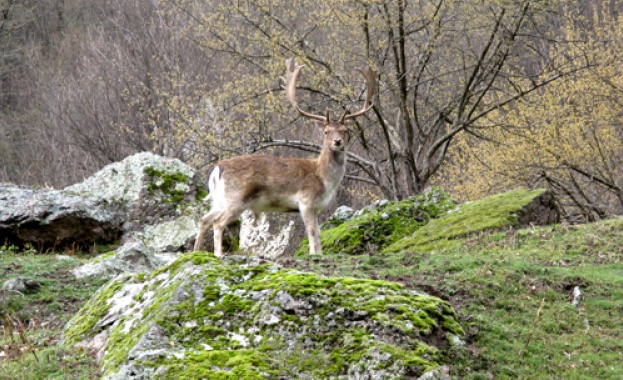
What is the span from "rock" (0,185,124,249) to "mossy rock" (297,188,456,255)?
3.45 m

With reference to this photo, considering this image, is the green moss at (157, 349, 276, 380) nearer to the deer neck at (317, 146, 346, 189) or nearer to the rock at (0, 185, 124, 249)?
the deer neck at (317, 146, 346, 189)

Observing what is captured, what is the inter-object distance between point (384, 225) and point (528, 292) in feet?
17.1

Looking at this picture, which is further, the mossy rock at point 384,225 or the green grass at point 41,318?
the mossy rock at point 384,225

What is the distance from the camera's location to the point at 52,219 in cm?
1191

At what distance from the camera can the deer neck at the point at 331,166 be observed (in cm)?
1108

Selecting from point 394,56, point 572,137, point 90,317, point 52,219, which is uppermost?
point 394,56

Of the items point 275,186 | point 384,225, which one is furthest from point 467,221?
point 275,186

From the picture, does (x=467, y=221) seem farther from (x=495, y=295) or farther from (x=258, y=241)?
(x=495, y=295)

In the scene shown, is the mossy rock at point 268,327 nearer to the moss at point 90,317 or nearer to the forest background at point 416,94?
the moss at point 90,317

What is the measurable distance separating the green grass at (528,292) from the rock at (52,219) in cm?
522

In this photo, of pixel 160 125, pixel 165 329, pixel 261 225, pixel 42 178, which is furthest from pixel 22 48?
pixel 165 329

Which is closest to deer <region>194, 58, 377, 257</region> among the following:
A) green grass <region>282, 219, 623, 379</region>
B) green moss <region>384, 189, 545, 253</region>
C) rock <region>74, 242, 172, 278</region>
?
rock <region>74, 242, 172, 278</region>

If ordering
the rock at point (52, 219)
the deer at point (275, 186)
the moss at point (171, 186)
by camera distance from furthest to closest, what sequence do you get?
the moss at point (171, 186), the rock at point (52, 219), the deer at point (275, 186)

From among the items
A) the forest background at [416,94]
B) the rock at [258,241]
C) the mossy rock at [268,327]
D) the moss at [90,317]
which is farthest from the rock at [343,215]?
the mossy rock at [268,327]
